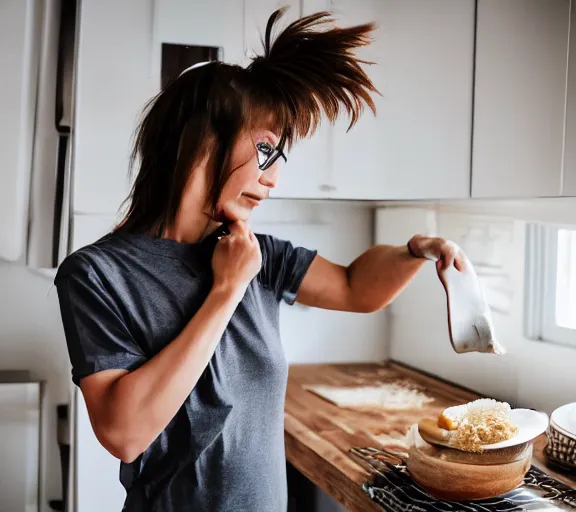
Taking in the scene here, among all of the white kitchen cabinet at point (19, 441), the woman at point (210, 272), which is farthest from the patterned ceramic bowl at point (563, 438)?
the white kitchen cabinet at point (19, 441)

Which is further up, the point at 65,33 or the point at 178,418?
the point at 65,33

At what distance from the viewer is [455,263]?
3.80ft

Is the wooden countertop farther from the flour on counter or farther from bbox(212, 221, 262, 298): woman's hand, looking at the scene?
bbox(212, 221, 262, 298): woman's hand

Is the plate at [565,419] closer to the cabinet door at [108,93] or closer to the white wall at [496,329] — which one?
the white wall at [496,329]

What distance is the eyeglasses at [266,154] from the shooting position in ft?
3.69

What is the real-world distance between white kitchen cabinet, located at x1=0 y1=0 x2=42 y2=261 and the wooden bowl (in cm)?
120

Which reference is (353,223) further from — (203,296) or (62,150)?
(203,296)

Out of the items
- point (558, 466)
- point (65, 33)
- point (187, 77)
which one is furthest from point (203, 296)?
point (65, 33)

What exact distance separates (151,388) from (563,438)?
2.98 feet

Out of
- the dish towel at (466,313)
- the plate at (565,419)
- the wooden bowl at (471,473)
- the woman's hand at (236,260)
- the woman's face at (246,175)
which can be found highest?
the woman's face at (246,175)

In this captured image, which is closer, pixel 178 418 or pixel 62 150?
pixel 178 418

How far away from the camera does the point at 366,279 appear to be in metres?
1.27

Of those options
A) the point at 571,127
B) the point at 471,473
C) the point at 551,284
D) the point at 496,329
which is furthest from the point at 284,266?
the point at 496,329

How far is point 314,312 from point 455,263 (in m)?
1.38
